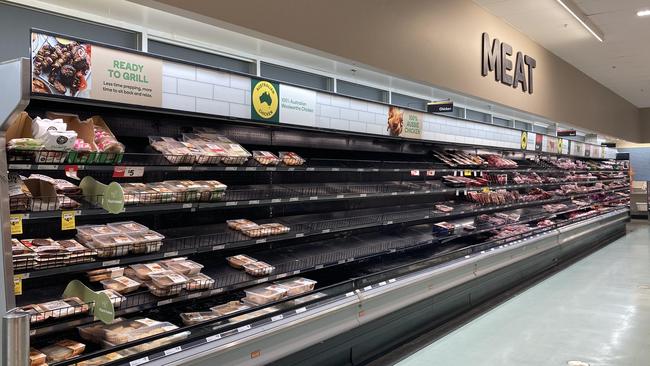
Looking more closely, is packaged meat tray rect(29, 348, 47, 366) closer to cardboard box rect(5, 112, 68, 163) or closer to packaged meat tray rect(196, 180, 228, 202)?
cardboard box rect(5, 112, 68, 163)

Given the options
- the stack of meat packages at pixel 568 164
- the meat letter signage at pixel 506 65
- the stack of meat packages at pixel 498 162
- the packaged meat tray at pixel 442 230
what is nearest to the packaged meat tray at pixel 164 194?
the packaged meat tray at pixel 442 230

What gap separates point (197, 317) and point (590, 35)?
732 cm

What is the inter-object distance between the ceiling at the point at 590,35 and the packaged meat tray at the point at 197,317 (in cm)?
478

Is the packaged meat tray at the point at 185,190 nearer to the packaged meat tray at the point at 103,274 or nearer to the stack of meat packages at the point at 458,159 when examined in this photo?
the packaged meat tray at the point at 103,274

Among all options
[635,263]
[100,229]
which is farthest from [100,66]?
[635,263]

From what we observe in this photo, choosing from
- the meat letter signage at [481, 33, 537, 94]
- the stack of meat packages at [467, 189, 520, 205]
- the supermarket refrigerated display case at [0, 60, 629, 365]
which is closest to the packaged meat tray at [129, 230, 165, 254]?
the supermarket refrigerated display case at [0, 60, 629, 365]

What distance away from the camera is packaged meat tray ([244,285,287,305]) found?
3.48 meters

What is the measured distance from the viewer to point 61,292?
9.44 ft

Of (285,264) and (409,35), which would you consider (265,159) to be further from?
(409,35)

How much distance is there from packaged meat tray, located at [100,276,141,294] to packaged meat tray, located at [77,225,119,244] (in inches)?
11.1

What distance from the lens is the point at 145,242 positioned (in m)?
2.87

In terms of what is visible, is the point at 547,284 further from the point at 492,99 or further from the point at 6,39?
the point at 6,39

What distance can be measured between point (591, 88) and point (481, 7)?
634 centimetres

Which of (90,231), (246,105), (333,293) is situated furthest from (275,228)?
(90,231)
